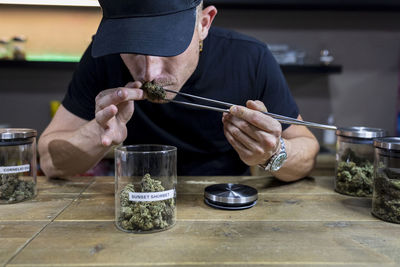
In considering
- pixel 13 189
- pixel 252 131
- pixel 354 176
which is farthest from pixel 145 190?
pixel 354 176

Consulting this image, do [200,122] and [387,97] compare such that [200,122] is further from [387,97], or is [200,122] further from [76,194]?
[387,97]

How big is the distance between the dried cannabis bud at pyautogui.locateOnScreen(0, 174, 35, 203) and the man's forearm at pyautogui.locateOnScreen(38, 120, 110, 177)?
270 mm

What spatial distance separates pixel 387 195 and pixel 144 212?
65 cm

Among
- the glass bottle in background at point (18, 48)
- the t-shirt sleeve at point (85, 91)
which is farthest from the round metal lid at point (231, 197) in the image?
the glass bottle in background at point (18, 48)

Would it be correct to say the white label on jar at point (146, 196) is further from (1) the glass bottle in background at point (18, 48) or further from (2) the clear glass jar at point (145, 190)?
(1) the glass bottle in background at point (18, 48)

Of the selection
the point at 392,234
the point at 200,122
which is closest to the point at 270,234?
the point at 392,234

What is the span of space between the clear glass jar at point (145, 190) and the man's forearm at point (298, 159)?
54 centimetres

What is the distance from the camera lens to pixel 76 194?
112 cm

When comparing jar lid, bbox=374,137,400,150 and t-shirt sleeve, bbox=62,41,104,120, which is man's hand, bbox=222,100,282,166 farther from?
t-shirt sleeve, bbox=62,41,104,120

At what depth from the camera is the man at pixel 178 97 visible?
0.95 m

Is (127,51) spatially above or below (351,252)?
above

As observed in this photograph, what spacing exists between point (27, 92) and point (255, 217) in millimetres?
→ 2850

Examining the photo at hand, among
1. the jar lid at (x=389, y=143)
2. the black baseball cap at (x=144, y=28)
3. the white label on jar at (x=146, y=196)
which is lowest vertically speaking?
the white label on jar at (x=146, y=196)

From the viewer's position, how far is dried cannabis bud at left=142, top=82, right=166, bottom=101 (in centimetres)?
114
